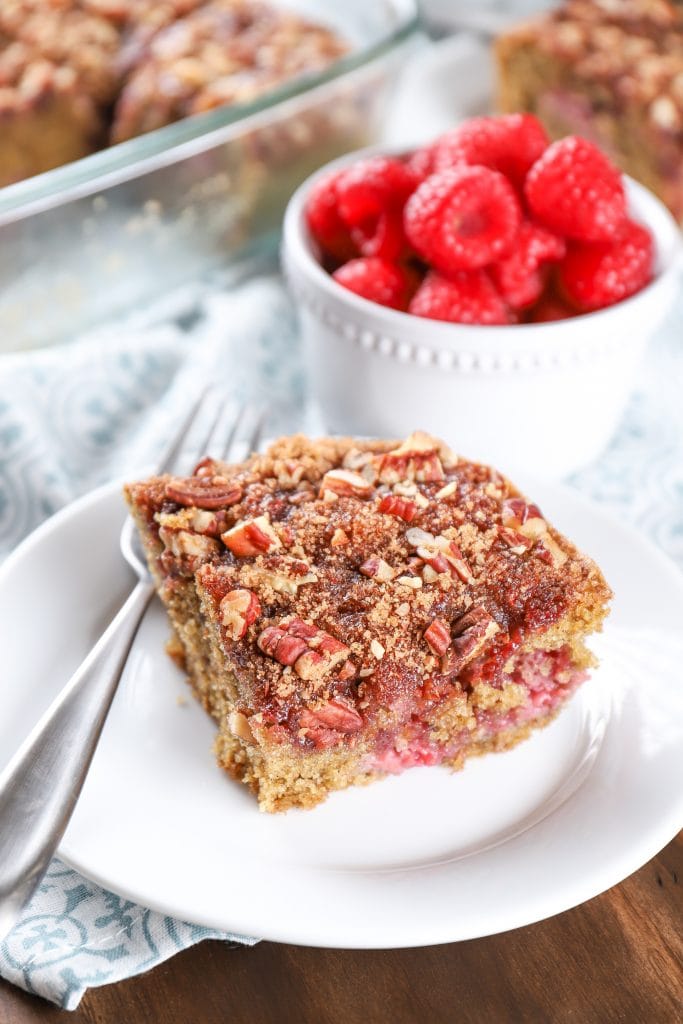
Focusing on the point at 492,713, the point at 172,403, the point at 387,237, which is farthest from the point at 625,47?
the point at 492,713

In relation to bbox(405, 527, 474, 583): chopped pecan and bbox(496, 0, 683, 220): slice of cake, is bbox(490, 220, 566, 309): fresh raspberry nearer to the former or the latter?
bbox(405, 527, 474, 583): chopped pecan

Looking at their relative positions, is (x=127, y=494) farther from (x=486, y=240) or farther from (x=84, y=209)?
(x=84, y=209)

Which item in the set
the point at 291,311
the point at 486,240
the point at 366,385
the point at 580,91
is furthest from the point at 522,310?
the point at 580,91

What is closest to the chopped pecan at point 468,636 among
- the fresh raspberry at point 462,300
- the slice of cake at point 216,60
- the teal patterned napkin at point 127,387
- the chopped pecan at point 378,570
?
the chopped pecan at point 378,570

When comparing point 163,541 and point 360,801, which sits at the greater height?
point 163,541

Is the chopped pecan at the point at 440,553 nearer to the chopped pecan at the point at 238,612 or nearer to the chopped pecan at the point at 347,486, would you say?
the chopped pecan at the point at 347,486

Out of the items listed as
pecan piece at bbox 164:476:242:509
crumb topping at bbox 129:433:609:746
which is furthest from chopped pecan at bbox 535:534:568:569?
pecan piece at bbox 164:476:242:509

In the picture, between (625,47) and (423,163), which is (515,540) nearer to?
(423,163)
